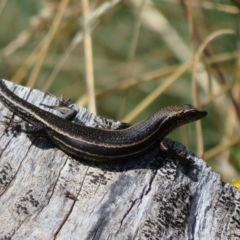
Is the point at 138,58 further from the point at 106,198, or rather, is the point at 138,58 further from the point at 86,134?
the point at 106,198

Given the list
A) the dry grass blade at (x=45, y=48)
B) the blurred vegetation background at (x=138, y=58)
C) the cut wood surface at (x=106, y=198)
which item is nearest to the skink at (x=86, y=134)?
the cut wood surface at (x=106, y=198)

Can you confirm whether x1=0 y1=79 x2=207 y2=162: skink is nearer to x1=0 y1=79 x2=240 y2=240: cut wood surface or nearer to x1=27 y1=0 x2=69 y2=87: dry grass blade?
x1=0 y1=79 x2=240 y2=240: cut wood surface

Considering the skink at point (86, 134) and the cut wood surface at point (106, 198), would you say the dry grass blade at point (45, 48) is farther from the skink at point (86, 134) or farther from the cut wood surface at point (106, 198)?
the cut wood surface at point (106, 198)

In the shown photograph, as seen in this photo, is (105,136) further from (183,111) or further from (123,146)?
(183,111)

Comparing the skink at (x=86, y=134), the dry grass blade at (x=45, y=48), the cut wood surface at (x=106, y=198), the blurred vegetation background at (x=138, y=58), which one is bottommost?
the cut wood surface at (x=106, y=198)

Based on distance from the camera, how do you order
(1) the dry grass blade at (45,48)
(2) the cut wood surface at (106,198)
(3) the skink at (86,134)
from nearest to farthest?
(2) the cut wood surface at (106,198) < (3) the skink at (86,134) < (1) the dry grass blade at (45,48)
